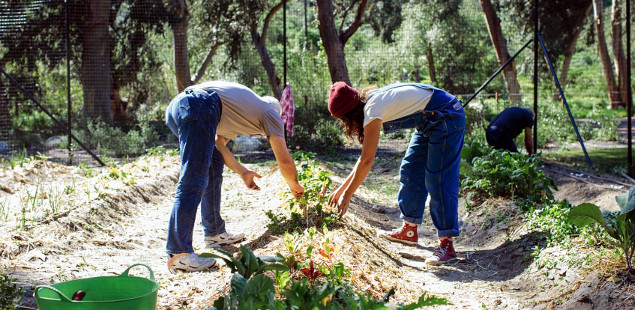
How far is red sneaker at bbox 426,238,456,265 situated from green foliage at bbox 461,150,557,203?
1.08 metres

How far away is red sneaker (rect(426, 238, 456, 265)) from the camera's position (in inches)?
159

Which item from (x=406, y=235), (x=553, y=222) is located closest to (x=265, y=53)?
(x=406, y=235)

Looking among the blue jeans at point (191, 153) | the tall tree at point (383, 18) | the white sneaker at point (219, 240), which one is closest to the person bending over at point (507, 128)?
the white sneaker at point (219, 240)

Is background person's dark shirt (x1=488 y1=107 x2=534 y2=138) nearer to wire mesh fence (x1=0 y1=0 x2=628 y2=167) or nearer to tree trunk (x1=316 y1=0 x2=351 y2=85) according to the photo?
wire mesh fence (x1=0 y1=0 x2=628 y2=167)

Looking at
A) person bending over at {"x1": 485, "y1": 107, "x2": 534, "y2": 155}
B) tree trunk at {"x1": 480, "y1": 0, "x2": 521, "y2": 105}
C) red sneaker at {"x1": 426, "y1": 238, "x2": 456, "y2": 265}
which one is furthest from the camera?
tree trunk at {"x1": 480, "y1": 0, "x2": 521, "y2": 105}

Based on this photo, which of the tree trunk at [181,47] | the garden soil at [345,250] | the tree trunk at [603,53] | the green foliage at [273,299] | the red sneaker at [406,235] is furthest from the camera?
the tree trunk at [603,53]

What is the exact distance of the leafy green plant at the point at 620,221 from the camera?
3.00 meters

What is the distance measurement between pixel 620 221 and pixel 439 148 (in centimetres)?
120

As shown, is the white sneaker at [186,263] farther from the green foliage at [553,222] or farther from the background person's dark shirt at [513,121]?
the background person's dark shirt at [513,121]

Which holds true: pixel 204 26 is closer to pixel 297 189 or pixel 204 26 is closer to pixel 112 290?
pixel 297 189

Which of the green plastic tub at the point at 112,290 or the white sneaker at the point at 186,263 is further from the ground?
the green plastic tub at the point at 112,290

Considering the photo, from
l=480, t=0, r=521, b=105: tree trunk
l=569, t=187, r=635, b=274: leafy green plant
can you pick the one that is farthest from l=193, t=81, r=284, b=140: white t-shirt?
l=480, t=0, r=521, b=105: tree trunk

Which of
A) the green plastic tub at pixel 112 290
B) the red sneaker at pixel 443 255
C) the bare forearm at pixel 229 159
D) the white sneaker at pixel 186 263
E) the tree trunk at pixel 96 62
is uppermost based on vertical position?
the tree trunk at pixel 96 62

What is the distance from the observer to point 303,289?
7.18ft
